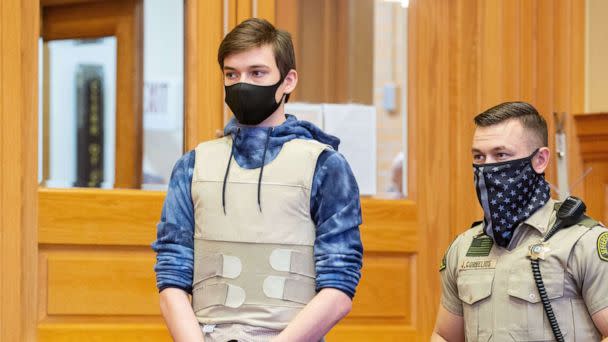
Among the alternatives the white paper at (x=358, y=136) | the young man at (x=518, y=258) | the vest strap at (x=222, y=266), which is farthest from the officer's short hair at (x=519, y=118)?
the white paper at (x=358, y=136)

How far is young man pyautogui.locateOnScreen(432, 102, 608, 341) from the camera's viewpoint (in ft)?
7.63

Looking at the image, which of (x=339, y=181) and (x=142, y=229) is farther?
(x=142, y=229)

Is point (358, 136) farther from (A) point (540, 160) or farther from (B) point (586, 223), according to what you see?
(B) point (586, 223)

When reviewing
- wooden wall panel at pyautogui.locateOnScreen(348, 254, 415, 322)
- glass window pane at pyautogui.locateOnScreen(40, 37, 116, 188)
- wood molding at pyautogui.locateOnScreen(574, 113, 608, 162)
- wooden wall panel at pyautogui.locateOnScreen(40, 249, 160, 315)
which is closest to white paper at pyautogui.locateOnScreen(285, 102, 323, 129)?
wooden wall panel at pyautogui.locateOnScreen(348, 254, 415, 322)

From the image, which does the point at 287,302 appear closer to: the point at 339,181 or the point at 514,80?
the point at 339,181

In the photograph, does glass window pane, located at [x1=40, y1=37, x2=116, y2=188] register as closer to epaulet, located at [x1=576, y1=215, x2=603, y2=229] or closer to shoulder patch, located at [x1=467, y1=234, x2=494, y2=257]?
shoulder patch, located at [x1=467, y1=234, x2=494, y2=257]

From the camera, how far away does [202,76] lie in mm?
3674

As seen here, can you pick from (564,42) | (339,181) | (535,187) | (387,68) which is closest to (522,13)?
(564,42)

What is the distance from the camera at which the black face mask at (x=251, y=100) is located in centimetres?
229

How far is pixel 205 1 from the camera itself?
3.71 meters

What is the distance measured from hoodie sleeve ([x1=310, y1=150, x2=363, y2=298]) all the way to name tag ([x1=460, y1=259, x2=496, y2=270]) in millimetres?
356

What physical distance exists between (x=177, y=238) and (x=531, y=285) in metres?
0.84

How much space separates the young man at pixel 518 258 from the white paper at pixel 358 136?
129cm

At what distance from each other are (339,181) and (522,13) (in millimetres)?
2051
